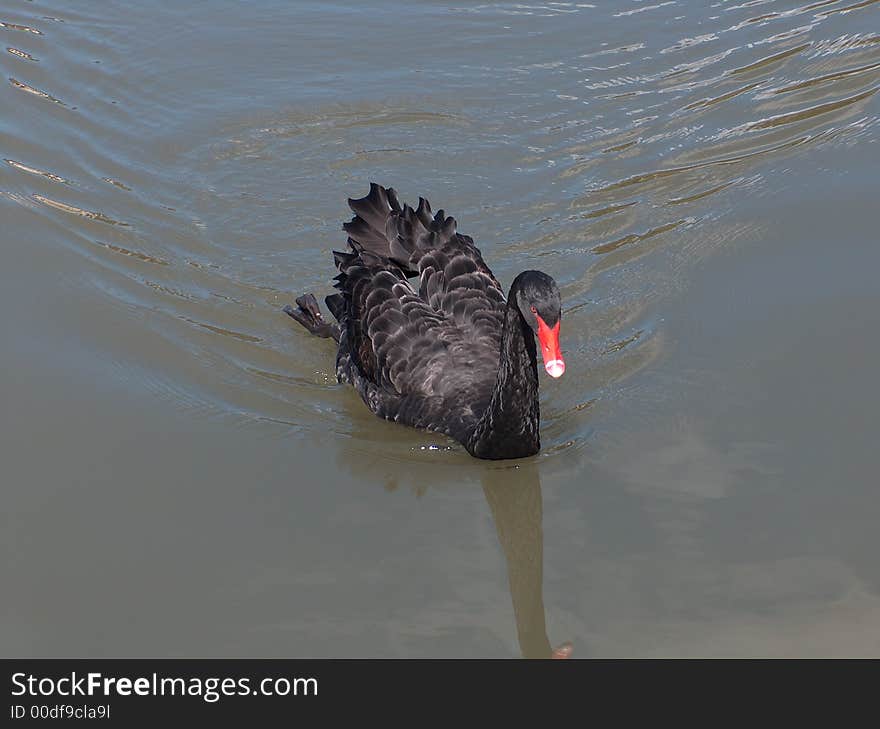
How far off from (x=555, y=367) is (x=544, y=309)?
35cm

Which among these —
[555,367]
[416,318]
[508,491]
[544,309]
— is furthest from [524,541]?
[416,318]

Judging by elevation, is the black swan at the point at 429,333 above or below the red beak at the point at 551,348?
above

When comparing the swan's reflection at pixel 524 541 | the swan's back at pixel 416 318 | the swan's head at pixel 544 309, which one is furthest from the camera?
the swan's back at pixel 416 318

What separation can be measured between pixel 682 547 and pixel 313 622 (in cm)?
183

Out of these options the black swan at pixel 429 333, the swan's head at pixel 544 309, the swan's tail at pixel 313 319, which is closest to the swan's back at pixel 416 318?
the black swan at pixel 429 333

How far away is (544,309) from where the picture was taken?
6.48 m

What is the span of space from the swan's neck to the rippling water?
208 mm

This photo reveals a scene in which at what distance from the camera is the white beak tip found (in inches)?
245

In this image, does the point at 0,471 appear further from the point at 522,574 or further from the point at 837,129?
the point at 837,129

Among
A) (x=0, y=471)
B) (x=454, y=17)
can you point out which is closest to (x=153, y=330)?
(x=0, y=471)

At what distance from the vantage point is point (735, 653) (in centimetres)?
574

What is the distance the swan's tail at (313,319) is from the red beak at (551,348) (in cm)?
251

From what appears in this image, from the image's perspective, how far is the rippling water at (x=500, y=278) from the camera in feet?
20.1

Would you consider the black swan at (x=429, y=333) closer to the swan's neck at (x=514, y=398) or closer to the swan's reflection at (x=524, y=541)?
the swan's neck at (x=514, y=398)
